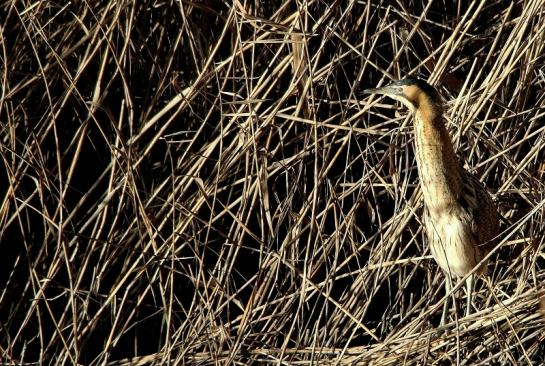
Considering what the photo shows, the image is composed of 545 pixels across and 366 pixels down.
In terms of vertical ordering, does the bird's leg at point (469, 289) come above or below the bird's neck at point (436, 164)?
below

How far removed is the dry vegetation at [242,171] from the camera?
3027 millimetres

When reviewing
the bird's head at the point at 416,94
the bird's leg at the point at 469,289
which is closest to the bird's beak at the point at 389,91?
the bird's head at the point at 416,94

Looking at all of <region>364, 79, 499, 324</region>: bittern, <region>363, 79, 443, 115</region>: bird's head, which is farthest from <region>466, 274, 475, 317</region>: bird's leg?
<region>363, 79, 443, 115</region>: bird's head

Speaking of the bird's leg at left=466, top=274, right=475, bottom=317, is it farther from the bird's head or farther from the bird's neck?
the bird's head

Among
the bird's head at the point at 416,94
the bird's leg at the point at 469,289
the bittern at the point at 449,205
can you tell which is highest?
the bird's head at the point at 416,94

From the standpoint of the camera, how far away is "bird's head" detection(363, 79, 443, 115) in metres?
2.85

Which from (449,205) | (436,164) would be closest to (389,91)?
(436,164)

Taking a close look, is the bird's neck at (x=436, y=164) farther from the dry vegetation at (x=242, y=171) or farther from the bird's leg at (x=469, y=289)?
the bird's leg at (x=469, y=289)

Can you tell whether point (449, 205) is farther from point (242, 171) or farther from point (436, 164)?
point (242, 171)

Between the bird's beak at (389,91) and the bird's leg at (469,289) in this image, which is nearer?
the bird's beak at (389,91)

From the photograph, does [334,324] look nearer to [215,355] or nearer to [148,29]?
[215,355]

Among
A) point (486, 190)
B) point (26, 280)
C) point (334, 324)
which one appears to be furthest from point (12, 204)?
point (486, 190)

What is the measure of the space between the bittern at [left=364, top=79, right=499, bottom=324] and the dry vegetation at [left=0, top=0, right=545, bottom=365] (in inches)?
3.1

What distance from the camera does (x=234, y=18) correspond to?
3.13 meters
